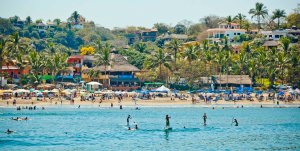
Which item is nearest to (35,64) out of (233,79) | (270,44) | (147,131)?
(233,79)

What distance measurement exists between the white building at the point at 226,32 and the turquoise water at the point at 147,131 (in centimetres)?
6345

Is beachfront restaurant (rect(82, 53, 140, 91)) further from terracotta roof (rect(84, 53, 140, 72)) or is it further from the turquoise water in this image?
the turquoise water

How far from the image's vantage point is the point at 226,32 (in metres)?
154

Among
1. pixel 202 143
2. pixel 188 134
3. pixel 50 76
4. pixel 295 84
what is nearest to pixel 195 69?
pixel 295 84

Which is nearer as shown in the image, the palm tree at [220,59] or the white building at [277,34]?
the palm tree at [220,59]

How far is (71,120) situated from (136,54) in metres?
56.7

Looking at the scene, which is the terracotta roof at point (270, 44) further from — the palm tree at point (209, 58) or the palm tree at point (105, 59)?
the palm tree at point (105, 59)

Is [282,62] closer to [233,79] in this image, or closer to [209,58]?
[233,79]

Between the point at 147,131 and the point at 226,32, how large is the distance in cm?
9601

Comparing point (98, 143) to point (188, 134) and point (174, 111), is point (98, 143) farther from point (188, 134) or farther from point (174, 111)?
point (174, 111)

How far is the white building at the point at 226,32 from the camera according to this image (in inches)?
6043

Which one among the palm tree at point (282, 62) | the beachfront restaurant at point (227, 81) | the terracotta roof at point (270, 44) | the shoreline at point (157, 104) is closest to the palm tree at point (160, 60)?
the beachfront restaurant at point (227, 81)

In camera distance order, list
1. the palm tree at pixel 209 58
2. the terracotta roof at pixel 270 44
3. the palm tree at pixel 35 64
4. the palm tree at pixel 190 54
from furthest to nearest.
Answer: the terracotta roof at pixel 270 44 < the palm tree at pixel 190 54 < the palm tree at pixel 209 58 < the palm tree at pixel 35 64

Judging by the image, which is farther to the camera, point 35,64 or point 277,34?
point 277,34
